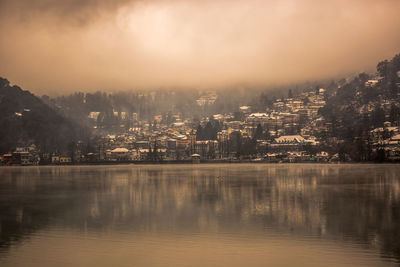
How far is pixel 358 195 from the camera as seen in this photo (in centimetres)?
3744

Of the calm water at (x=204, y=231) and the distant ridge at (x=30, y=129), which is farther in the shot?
the distant ridge at (x=30, y=129)

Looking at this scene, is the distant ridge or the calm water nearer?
the calm water

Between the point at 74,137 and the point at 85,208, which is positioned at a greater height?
the point at 74,137

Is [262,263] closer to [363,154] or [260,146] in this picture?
[363,154]

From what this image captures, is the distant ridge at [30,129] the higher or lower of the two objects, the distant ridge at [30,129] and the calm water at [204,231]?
the higher

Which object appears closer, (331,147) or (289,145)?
(331,147)

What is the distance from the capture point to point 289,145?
198125 millimetres

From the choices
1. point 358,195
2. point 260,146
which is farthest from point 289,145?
point 358,195

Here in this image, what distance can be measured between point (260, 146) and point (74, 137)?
73792mm

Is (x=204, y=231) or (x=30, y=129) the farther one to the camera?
(x=30, y=129)

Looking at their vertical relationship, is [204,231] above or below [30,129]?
below

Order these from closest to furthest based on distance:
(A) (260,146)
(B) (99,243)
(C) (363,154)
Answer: (B) (99,243), (C) (363,154), (A) (260,146)

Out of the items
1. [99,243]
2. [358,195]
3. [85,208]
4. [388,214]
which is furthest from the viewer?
[358,195]

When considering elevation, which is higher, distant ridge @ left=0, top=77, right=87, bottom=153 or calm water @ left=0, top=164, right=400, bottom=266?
distant ridge @ left=0, top=77, right=87, bottom=153
